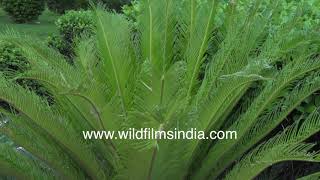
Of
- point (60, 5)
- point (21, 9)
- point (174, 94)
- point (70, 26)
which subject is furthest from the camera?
point (60, 5)

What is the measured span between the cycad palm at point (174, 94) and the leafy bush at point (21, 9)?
37.4 feet

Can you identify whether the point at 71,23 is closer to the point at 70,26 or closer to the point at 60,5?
the point at 70,26

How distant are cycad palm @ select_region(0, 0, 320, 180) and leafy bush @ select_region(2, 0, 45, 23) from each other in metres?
11.4

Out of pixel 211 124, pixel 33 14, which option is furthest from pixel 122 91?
pixel 33 14

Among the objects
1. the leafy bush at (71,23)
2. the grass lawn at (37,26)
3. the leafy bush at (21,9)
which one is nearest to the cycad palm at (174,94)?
the leafy bush at (71,23)

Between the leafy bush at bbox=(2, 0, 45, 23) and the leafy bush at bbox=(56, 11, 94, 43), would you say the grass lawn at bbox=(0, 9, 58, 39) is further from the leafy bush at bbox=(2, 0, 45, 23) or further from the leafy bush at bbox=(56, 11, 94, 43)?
the leafy bush at bbox=(56, 11, 94, 43)

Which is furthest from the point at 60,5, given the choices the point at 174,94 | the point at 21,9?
the point at 174,94

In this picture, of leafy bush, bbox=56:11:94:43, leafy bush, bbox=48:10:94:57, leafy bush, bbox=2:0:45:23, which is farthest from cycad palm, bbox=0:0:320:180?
leafy bush, bbox=2:0:45:23

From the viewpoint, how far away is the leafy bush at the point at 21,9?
14.5 m

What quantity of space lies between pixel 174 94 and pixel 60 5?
14.2 metres

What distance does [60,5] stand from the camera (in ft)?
53.8

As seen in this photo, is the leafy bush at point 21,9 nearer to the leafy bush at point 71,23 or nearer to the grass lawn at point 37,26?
the grass lawn at point 37,26

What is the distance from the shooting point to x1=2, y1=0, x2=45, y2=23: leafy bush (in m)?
14.5

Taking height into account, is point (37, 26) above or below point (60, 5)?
below
